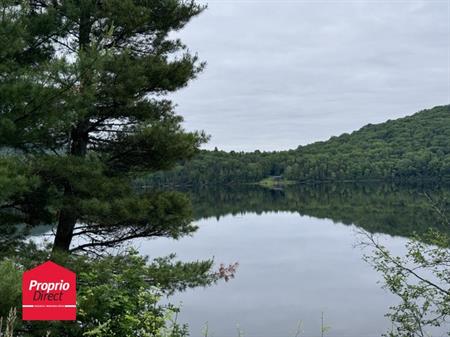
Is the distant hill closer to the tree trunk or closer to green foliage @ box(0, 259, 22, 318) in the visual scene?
the tree trunk

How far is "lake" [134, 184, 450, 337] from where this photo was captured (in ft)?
73.8

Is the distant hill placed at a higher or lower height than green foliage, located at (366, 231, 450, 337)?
higher

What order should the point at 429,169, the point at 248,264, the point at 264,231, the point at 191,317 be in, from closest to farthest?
1. the point at 191,317
2. the point at 248,264
3. the point at 264,231
4. the point at 429,169

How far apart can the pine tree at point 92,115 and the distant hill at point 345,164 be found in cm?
14101

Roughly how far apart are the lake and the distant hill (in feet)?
315

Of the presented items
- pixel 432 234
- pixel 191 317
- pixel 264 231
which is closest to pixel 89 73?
pixel 432 234

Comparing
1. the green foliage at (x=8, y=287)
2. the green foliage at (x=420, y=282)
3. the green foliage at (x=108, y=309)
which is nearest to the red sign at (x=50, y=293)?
the green foliage at (x=108, y=309)

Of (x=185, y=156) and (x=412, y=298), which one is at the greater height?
(x=185, y=156)

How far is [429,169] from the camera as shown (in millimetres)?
156875

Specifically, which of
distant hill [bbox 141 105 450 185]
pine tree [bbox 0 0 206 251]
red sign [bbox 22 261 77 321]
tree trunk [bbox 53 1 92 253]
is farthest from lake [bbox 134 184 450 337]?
distant hill [bbox 141 105 450 185]

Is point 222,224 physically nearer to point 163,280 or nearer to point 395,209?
point 395,209

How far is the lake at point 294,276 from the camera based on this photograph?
73.8 feet

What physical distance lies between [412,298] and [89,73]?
6494 mm

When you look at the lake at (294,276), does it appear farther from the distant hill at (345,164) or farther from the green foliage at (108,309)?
the distant hill at (345,164)
